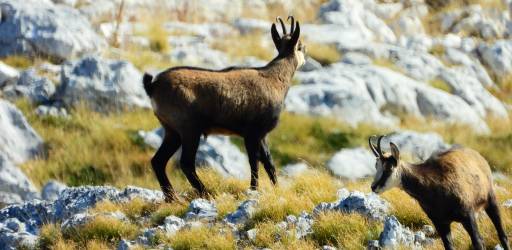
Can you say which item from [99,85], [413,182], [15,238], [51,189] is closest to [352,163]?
[99,85]

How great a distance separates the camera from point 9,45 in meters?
20.2

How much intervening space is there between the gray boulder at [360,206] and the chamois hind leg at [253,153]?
1.29 metres

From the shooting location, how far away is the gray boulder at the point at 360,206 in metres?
9.55

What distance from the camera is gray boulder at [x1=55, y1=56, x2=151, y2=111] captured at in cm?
1870

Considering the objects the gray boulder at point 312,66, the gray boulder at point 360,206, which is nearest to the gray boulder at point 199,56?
the gray boulder at point 312,66

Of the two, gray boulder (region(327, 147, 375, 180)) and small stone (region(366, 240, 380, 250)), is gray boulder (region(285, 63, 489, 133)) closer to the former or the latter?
gray boulder (region(327, 147, 375, 180))

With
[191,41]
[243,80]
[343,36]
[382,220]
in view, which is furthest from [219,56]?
[382,220]

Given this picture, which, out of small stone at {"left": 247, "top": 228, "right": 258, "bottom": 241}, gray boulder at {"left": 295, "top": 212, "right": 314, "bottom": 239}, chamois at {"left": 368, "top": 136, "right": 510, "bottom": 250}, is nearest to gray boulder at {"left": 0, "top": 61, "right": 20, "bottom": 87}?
small stone at {"left": 247, "top": 228, "right": 258, "bottom": 241}

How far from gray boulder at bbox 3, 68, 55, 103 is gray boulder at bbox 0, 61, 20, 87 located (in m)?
0.14

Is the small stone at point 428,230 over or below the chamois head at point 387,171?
below

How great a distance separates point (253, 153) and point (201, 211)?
111 centimetres

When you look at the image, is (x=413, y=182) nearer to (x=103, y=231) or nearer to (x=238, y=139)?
(x=103, y=231)

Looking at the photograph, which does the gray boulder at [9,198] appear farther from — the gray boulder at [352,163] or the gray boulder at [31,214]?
the gray boulder at [352,163]

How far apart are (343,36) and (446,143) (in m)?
5.46
